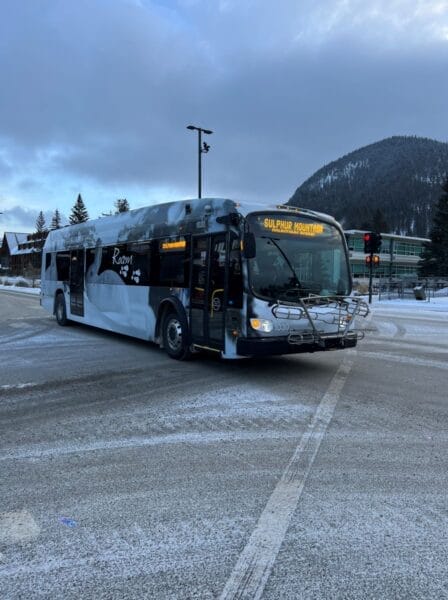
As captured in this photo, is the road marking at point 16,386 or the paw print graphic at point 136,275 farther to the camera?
the paw print graphic at point 136,275

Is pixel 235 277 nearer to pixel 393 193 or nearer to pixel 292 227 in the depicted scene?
pixel 292 227

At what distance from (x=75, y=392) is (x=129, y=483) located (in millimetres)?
3261

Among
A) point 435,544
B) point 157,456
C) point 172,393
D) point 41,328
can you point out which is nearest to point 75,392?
point 172,393

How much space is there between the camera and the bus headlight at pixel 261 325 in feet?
24.1

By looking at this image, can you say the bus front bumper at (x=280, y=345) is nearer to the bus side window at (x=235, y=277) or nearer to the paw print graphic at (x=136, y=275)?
the bus side window at (x=235, y=277)

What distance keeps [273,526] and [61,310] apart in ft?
42.2

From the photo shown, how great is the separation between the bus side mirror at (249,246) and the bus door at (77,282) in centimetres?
734

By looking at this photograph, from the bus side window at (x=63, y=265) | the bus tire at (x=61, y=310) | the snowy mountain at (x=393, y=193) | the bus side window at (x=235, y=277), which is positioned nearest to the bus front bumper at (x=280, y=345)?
the bus side window at (x=235, y=277)

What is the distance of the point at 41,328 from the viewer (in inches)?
571

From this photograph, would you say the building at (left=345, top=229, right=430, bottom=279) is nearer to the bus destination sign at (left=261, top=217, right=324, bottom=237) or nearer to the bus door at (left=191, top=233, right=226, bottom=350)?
the bus destination sign at (left=261, top=217, right=324, bottom=237)

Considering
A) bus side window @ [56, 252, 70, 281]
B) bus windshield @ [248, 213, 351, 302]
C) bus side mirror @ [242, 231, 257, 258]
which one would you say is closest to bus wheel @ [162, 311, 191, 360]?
bus windshield @ [248, 213, 351, 302]

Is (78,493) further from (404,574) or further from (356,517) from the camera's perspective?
(404,574)

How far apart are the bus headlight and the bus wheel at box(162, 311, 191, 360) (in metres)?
1.89

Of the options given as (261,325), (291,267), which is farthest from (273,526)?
(291,267)
